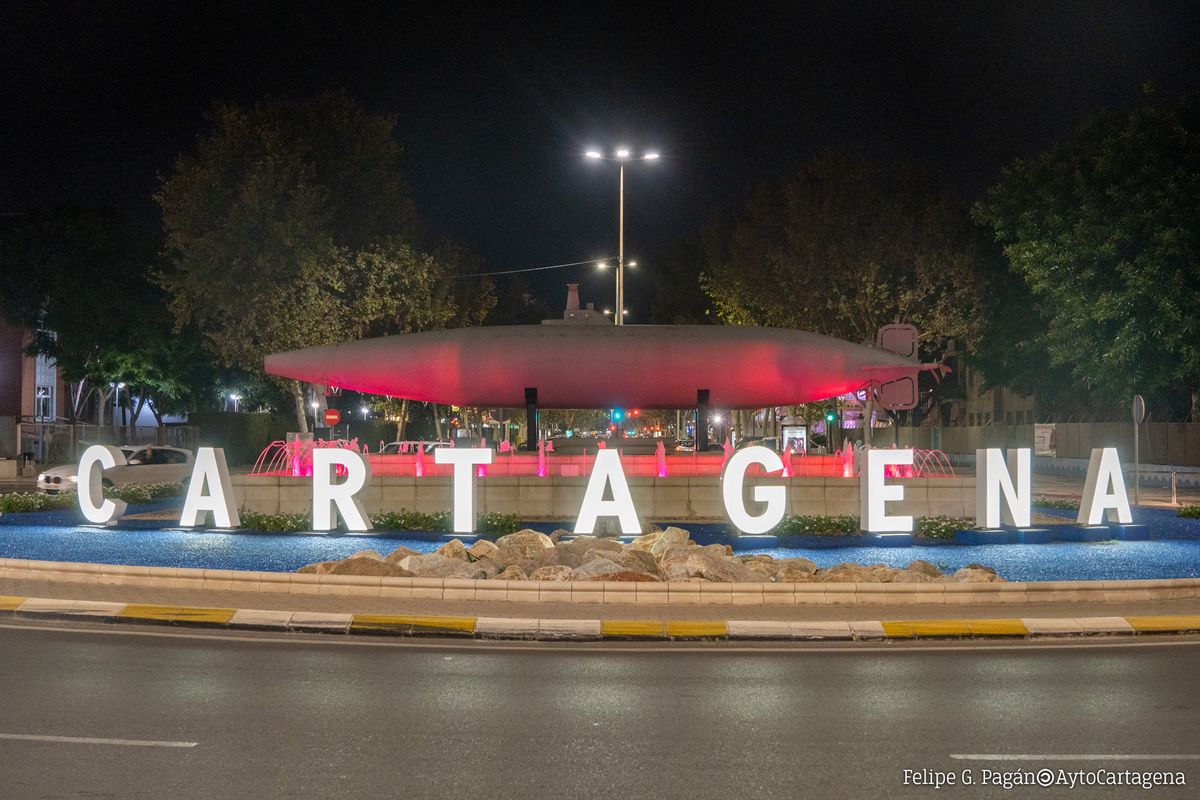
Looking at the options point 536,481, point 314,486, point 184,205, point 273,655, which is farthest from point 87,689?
point 184,205

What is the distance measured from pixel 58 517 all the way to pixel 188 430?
152ft

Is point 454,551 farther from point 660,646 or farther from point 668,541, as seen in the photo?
point 660,646

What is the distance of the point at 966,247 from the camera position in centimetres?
6481

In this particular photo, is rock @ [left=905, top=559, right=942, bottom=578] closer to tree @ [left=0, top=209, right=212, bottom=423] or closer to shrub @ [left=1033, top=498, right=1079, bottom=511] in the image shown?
shrub @ [left=1033, top=498, right=1079, bottom=511]

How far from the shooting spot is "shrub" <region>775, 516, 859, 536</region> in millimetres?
26297

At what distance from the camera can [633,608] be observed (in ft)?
55.8

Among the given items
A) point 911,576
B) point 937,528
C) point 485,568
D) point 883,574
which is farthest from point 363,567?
point 937,528

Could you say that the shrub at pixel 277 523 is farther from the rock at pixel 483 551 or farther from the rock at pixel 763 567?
the rock at pixel 763 567

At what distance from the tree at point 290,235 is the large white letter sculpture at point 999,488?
33724 millimetres

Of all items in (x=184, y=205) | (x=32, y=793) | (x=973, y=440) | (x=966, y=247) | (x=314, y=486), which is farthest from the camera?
(x=973, y=440)

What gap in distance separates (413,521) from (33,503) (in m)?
11.1

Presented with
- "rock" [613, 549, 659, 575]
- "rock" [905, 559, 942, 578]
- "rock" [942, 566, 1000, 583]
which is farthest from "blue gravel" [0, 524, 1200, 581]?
"rock" [613, 549, 659, 575]

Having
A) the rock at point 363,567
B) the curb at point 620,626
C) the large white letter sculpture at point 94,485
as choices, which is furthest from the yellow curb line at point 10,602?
the large white letter sculpture at point 94,485

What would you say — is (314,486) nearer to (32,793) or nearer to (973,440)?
(32,793)
